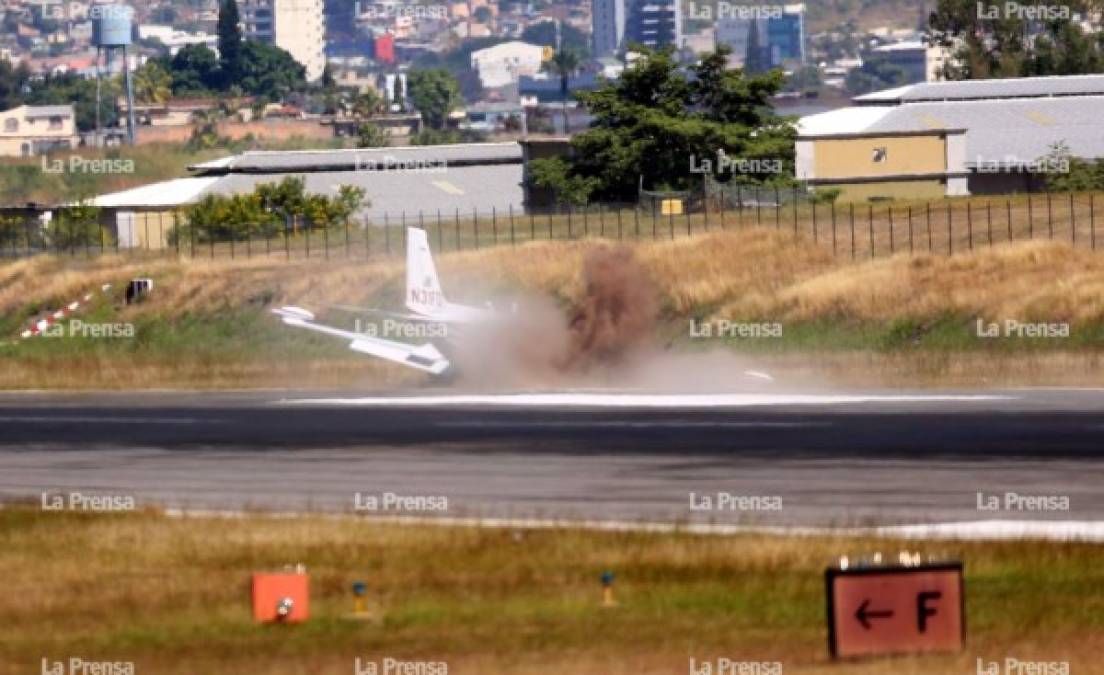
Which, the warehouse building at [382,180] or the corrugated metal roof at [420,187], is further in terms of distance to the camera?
the corrugated metal roof at [420,187]

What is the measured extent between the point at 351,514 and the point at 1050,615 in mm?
14070

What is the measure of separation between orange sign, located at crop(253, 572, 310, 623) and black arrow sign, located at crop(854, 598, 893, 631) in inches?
275

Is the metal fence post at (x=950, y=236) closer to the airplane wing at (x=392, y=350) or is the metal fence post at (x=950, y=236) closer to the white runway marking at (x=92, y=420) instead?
the airplane wing at (x=392, y=350)

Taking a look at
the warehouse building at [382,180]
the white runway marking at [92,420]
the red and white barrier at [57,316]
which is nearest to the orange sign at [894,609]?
the white runway marking at [92,420]

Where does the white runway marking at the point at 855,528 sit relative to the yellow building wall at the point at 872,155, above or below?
above

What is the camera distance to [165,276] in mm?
87875

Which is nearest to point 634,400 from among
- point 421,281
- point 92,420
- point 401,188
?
point 421,281

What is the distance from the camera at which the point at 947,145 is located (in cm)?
12562

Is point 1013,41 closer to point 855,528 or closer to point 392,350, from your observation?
point 392,350

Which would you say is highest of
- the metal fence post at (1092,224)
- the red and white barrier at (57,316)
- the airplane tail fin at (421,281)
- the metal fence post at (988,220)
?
the airplane tail fin at (421,281)

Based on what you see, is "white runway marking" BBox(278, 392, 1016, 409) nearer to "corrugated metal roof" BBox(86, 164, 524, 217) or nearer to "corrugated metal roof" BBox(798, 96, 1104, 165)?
"corrugated metal roof" BBox(798, 96, 1104, 165)

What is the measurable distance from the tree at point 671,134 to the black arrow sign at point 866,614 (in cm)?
9572

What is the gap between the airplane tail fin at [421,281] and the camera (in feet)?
193

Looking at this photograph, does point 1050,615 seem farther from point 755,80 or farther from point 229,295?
point 755,80
